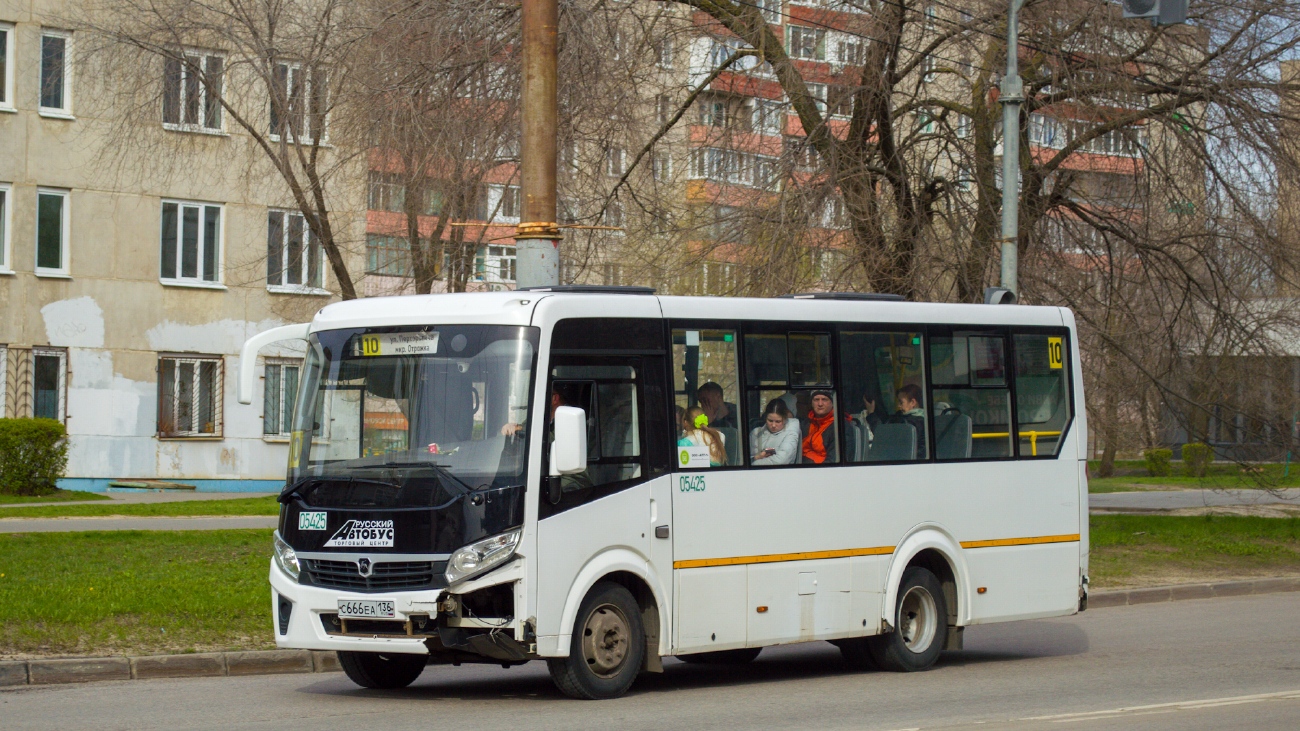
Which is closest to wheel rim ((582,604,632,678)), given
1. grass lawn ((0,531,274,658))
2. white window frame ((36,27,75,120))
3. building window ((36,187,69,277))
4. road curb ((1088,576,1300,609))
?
grass lawn ((0,531,274,658))

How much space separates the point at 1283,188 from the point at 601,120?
8167mm

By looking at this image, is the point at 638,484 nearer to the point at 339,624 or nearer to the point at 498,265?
the point at 339,624

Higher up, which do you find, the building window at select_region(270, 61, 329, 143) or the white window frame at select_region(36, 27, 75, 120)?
the white window frame at select_region(36, 27, 75, 120)

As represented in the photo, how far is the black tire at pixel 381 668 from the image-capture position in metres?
10.9

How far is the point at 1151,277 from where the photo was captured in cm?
2100

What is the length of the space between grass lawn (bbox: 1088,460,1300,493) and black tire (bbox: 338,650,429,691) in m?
15.0

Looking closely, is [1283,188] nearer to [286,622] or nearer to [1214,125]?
[1214,125]

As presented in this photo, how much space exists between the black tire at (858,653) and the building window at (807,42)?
9795 millimetres

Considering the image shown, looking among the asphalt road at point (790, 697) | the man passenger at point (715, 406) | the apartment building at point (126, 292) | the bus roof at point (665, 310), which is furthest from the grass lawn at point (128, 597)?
the apartment building at point (126, 292)

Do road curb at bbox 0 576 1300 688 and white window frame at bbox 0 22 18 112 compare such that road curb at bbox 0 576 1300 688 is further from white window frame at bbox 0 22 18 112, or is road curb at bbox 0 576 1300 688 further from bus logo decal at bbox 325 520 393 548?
white window frame at bbox 0 22 18 112

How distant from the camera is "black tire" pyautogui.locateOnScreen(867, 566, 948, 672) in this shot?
1218cm

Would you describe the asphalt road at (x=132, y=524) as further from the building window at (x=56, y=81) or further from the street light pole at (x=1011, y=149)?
the building window at (x=56, y=81)

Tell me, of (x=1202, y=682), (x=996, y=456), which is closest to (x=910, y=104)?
(x=996, y=456)

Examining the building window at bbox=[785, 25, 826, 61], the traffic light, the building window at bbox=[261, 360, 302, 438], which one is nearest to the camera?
the traffic light
